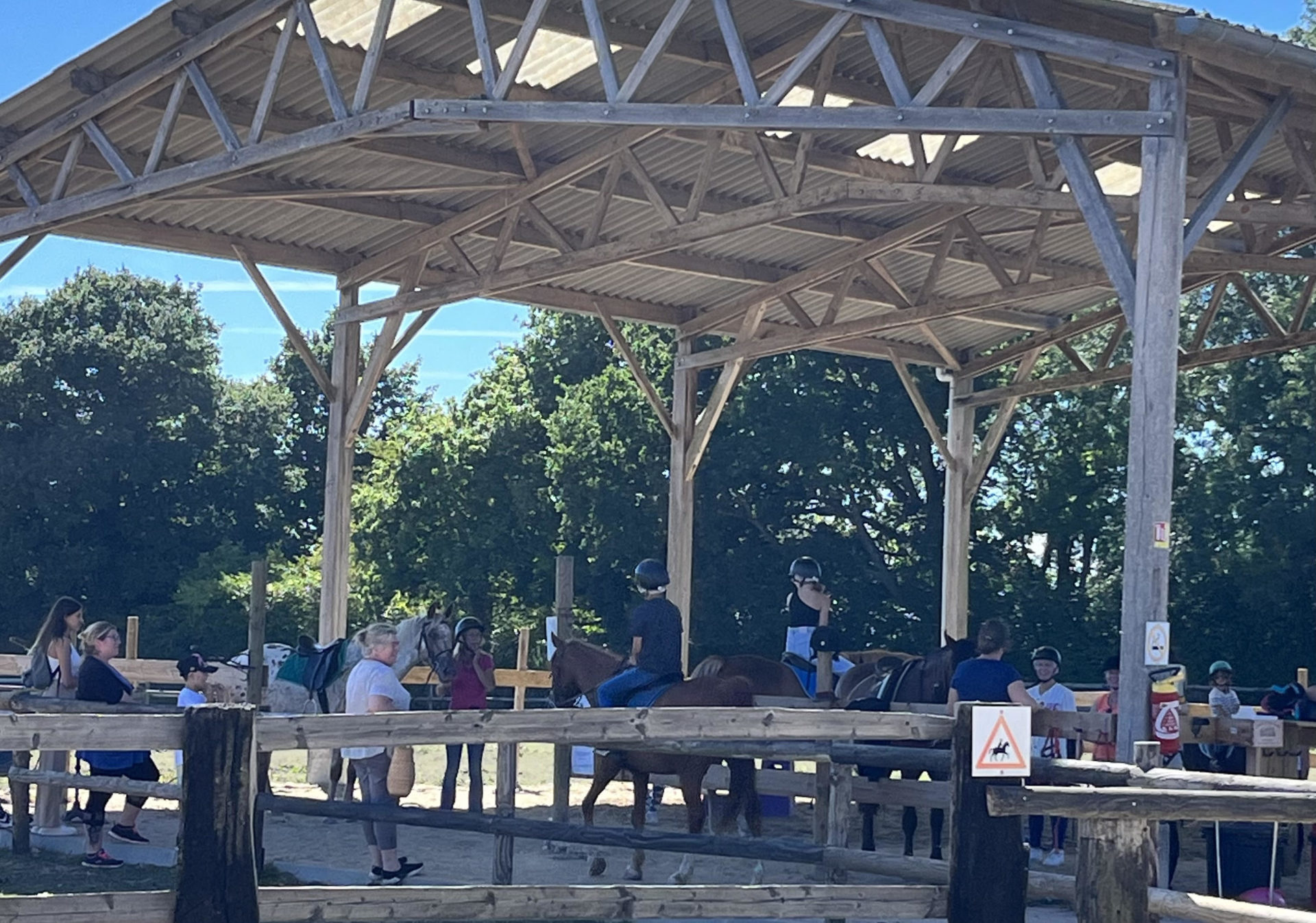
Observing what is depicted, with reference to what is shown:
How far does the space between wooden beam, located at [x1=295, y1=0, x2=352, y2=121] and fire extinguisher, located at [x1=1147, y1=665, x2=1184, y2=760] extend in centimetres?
638

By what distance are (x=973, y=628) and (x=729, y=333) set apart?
13028mm

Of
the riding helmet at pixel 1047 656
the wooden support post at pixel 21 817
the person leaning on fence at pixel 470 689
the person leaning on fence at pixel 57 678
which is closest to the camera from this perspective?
the wooden support post at pixel 21 817

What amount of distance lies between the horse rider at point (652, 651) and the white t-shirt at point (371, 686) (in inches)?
64.4

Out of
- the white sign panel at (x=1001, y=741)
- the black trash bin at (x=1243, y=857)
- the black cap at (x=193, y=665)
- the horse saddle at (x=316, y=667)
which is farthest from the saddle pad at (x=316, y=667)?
the white sign panel at (x=1001, y=741)

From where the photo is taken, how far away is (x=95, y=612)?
130 feet

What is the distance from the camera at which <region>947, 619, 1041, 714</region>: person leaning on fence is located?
35.8 ft

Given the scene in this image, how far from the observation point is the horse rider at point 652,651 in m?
11.6

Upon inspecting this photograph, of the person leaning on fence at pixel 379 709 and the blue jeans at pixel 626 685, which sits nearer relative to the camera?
the person leaning on fence at pixel 379 709

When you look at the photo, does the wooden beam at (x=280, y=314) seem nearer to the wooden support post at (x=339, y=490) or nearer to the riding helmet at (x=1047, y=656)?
the wooden support post at (x=339, y=490)

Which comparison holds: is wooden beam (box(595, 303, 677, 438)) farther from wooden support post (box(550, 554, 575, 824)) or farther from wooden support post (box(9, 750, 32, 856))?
wooden support post (box(9, 750, 32, 856))

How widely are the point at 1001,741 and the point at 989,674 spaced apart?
4.49 meters

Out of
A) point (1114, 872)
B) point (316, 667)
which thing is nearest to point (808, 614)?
point (316, 667)

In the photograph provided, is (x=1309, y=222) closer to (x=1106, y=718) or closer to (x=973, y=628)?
(x=1106, y=718)

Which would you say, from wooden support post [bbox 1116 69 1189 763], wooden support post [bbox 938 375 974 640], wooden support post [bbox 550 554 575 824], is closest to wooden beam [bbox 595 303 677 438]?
wooden support post [bbox 938 375 974 640]
